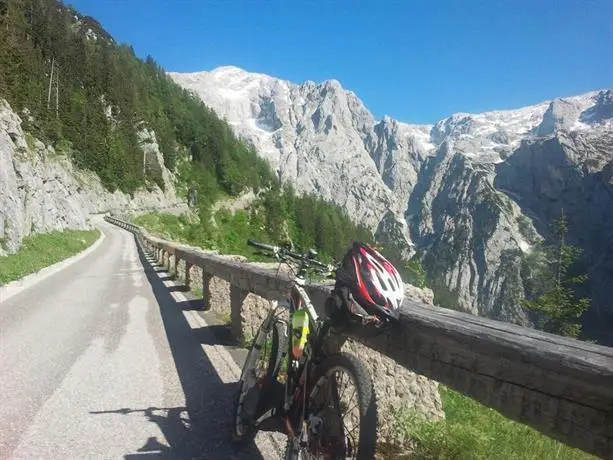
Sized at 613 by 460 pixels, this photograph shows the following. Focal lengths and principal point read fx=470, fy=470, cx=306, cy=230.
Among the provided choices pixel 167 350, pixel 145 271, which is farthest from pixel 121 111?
pixel 167 350

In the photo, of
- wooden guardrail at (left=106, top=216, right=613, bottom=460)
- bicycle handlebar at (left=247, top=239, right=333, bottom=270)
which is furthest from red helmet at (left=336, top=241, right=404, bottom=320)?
bicycle handlebar at (left=247, top=239, right=333, bottom=270)

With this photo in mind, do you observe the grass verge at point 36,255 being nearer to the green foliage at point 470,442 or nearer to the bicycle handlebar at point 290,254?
the bicycle handlebar at point 290,254

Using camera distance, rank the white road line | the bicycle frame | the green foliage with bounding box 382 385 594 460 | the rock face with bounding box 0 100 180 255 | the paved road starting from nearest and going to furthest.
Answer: the bicycle frame, the green foliage with bounding box 382 385 594 460, the paved road, the white road line, the rock face with bounding box 0 100 180 255

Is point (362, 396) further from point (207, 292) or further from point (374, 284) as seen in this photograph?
point (207, 292)

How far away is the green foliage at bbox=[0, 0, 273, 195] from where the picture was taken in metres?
51.9

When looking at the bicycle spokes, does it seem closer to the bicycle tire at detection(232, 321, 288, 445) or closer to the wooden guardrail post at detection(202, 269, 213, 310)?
the bicycle tire at detection(232, 321, 288, 445)

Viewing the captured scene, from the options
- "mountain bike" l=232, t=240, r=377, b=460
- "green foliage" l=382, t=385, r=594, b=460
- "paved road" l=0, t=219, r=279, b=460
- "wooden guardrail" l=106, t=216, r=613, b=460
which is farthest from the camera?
"paved road" l=0, t=219, r=279, b=460

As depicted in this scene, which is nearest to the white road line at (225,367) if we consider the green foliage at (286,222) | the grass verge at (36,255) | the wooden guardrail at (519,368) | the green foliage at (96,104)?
the wooden guardrail at (519,368)

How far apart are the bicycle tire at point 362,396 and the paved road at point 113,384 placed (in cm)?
136

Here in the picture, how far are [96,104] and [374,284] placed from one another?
8310 cm

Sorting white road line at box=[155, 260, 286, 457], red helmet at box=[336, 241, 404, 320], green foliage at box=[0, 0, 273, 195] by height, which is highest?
green foliage at box=[0, 0, 273, 195]

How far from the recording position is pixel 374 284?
2893 millimetres

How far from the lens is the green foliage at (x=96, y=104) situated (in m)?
51.9

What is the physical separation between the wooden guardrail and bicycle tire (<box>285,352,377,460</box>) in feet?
1.14
